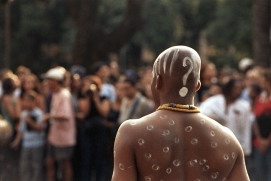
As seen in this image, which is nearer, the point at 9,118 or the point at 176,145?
the point at 176,145

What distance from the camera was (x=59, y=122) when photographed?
1091 cm

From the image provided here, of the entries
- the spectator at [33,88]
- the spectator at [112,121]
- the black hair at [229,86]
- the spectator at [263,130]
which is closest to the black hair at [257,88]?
the spectator at [263,130]

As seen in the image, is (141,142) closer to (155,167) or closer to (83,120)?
(155,167)

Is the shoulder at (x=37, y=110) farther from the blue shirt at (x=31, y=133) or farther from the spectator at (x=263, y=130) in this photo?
the spectator at (x=263, y=130)

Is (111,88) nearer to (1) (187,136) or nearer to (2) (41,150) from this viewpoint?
(2) (41,150)

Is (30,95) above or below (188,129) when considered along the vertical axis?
below

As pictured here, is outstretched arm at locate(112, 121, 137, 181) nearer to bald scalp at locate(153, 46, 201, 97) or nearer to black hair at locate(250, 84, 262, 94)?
bald scalp at locate(153, 46, 201, 97)

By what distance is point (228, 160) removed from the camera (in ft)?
12.3

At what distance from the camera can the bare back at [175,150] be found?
3645 mm

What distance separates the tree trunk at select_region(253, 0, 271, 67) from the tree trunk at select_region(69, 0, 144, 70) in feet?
17.1

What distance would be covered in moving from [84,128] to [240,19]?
29.6 m

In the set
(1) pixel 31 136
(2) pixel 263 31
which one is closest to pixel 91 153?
(1) pixel 31 136

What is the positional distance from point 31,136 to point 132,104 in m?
1.67

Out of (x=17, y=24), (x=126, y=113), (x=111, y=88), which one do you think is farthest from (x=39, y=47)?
(x=126, y=113)
